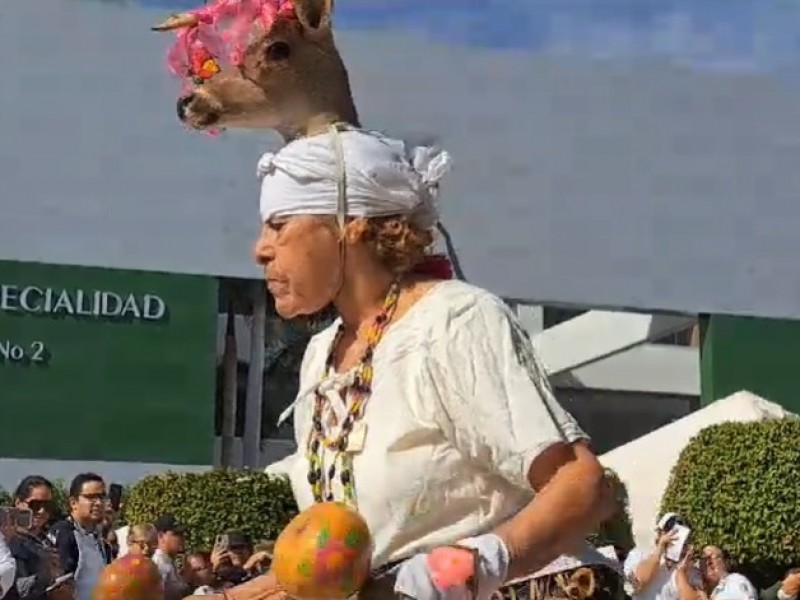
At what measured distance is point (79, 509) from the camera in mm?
7949

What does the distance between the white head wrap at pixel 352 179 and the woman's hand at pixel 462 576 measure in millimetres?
587

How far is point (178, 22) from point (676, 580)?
744 cm

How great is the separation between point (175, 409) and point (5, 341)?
82.6 inches

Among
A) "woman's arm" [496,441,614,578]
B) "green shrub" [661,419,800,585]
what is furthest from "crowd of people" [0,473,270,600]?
"green shrub" [661,419,800,585]

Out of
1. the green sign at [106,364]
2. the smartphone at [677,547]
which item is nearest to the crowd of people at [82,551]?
the smartphone at [677,547]

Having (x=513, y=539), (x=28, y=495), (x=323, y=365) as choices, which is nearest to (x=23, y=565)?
(x=28, y=495)

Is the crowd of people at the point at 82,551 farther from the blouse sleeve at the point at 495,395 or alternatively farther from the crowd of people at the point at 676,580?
the blouse sleeve at the point at 495,395

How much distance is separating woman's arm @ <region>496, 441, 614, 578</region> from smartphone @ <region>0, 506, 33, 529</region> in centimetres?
483

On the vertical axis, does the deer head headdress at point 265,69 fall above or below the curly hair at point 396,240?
above

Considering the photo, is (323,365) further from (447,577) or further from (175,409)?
(175,409)

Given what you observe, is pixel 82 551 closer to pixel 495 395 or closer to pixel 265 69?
pixel 265 69

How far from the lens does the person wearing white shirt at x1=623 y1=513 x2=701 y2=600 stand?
9.28 m

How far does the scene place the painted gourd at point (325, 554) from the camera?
2119 mm

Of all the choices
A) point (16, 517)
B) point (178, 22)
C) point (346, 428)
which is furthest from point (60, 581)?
point (346, 428)
